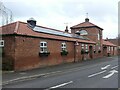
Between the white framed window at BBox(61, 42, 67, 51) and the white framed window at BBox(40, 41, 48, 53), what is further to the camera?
the white framed window at BBox(61, 42, 67, 51)

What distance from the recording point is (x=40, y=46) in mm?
24984

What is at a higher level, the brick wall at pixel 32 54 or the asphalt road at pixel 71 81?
the brick wall at pixel 32 54

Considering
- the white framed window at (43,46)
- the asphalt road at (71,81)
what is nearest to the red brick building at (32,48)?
the white framed window at (43,46)

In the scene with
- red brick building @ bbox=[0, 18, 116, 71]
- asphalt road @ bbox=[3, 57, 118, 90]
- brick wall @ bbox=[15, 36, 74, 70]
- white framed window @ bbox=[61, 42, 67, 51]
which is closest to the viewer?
asphalt road @ bbox=[3, 57, 118, 90]

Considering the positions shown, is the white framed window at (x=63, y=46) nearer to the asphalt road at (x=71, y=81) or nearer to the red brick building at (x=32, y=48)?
the red brick building at (x=32, y=48)

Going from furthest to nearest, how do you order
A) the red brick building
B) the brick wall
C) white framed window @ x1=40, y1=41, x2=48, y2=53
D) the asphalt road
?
white framed window @ x1=40, y1=41, x2=48, y2=53, the brick wall, the red brick building, the asphalt road

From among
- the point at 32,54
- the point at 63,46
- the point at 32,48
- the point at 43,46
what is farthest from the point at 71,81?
the point at 63,46

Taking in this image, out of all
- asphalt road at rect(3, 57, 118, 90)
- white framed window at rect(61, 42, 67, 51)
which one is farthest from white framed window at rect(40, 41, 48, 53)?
asphalt road at rect(3, 57, 118, 90)

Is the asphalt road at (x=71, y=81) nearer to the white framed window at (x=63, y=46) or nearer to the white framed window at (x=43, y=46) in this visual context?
the white framed window at (x=43, y=46)

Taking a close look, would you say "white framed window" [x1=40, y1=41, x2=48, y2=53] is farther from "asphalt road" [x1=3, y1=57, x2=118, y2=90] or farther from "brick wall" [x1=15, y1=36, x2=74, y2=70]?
"asphalt road" [x1=3, y1=57, x2=118, y2=90]

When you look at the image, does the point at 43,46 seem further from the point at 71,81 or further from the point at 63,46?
the point at 71,81

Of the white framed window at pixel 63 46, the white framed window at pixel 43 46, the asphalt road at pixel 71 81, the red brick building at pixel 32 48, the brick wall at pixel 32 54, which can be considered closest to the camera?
the asphalt road at pixel 71 81

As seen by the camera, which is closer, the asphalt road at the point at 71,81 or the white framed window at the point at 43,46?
the asphalt road at the point at 71,81

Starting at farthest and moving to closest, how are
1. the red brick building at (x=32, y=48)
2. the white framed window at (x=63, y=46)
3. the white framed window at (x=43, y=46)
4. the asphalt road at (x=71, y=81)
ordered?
the white framed window at (x=63, y=46)
the white framed window at (x=43, y=46)
the red brick building at (x=32, y=48)
the asphalt road at (x=71, y=81)
